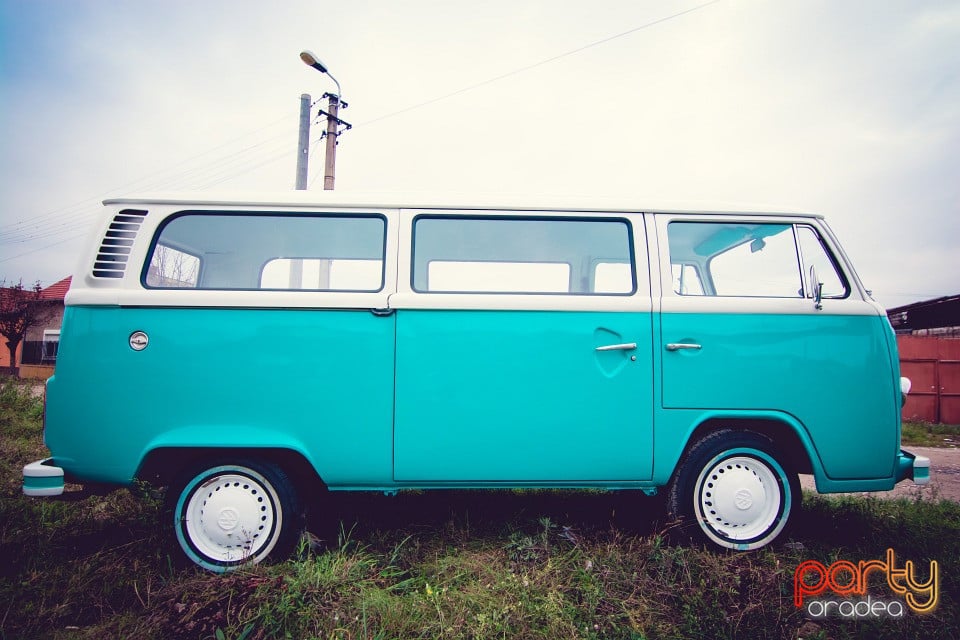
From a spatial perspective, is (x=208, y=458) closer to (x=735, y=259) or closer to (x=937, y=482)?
(x=735, y=259)

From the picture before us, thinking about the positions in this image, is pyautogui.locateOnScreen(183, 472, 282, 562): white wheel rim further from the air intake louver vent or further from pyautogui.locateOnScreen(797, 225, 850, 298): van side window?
pyautogui.locateOnScreen(797, 225, 850, 298): van side window

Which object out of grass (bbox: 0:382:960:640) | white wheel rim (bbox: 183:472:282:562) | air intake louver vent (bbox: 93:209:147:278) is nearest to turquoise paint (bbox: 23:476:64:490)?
grass (bbox: 0:382:960:640)

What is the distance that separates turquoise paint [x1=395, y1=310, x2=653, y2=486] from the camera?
2.76 meters

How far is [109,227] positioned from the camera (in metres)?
2.82

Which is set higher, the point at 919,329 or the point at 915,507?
the point at 919,329

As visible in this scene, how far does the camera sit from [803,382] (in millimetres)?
2828

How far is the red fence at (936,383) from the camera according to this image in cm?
998

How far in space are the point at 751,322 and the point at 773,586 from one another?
145 cm

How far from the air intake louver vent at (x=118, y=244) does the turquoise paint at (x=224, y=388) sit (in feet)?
0.79

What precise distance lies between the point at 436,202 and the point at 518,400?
132cm

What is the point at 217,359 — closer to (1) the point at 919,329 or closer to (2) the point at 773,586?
(2) the point at 773,586

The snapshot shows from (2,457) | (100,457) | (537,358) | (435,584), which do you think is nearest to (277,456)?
(100,457)

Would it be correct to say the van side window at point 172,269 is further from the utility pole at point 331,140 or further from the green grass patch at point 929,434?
the green grass patch at point 929,434

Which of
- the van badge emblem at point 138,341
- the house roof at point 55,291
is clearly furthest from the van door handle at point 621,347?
the house roof at point 55,291
